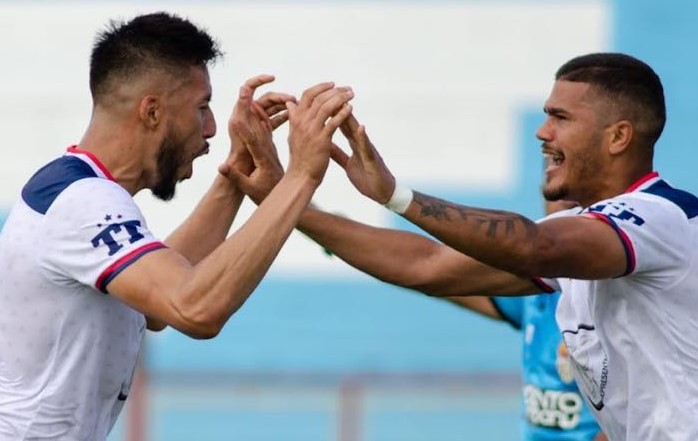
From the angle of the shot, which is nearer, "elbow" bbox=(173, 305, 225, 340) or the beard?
"elbow" bbox=(173, 305, 225, 340)

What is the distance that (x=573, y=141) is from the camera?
541 cm

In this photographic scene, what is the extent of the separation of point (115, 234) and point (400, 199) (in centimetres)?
98

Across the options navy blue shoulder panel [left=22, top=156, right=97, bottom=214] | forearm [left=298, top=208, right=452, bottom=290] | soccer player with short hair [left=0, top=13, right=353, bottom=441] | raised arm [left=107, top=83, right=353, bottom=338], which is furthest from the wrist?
navy blue shoulder panel [left=22, top=156, right=97, bottom=214]

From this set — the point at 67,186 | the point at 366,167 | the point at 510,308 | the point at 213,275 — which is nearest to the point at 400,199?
the point at 366,167

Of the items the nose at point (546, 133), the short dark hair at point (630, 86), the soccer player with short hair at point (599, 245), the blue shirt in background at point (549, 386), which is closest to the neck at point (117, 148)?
the soccer player with short hair at point (599, 245)

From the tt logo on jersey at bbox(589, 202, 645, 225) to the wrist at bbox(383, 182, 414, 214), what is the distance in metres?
0.59

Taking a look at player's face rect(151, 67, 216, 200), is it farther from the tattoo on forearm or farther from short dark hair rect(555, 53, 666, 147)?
short dark hair rect(555, 53, 666, 147)

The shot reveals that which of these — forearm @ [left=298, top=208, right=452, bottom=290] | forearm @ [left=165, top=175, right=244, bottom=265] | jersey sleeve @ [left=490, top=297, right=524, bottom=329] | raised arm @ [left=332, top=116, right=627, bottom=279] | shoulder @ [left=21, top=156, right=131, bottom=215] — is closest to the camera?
shoulder @ [left=21, top=156, right=131, bottom=215]

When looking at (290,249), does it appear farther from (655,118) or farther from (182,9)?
→ (655,118)

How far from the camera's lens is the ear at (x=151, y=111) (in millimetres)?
5000

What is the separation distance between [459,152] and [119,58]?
7.73 meters

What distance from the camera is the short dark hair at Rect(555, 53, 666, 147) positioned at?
17.7ft

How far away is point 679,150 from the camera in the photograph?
12.1 m

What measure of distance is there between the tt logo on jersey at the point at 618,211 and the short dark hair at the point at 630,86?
426 millimetres
